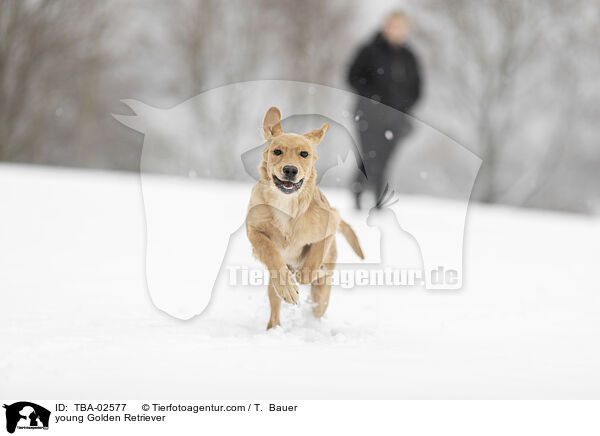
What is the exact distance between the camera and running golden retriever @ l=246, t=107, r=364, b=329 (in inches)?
92.0

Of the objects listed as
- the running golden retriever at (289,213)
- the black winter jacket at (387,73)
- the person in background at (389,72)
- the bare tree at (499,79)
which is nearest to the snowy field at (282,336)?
the running golden retriever at (289,213)

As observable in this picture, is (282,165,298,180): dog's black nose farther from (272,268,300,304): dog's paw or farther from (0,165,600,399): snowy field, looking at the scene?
(0,165,600,399): snowy field

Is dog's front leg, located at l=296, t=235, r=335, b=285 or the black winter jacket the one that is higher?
the black winter jacket

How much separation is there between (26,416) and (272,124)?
1398 mm

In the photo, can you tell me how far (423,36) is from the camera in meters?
16.3

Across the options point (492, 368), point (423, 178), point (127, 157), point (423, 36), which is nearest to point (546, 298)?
point (423, 178)

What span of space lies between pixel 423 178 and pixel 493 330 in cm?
97

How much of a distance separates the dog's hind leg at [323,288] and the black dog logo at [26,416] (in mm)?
1412

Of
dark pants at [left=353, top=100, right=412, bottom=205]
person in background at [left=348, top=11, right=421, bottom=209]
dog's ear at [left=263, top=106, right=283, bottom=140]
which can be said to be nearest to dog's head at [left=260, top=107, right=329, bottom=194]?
dog's ear at [left=263, top=106, right=283, bottom=140]

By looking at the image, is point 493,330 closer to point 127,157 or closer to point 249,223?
point 249,223

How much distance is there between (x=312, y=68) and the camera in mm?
16641

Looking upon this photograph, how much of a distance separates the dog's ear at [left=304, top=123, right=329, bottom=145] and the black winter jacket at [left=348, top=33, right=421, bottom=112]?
2.90 m

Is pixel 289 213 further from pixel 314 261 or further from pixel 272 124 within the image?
pixel 272 124

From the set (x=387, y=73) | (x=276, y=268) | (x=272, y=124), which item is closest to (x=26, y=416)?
(x=276, y=268)
